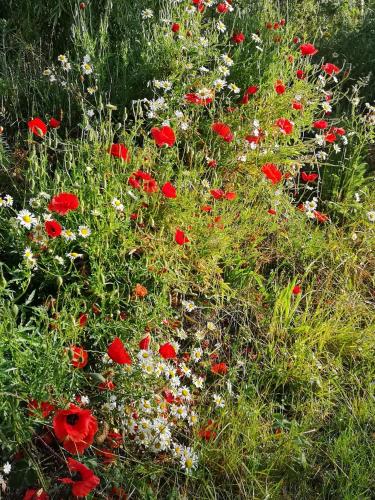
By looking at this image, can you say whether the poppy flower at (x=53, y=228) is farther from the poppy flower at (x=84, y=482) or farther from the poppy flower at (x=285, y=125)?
the poppy flower at (x=285, y=125)

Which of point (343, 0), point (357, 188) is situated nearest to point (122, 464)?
point (357, 188)

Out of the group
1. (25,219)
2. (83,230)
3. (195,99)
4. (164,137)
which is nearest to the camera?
(25,219)

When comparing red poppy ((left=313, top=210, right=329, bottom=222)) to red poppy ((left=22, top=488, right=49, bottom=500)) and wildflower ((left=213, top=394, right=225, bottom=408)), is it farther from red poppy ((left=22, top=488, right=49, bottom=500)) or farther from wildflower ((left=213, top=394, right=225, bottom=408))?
red poppy ((left=22, top=488, right=49, bottom=500))

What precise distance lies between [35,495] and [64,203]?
3.03 ft

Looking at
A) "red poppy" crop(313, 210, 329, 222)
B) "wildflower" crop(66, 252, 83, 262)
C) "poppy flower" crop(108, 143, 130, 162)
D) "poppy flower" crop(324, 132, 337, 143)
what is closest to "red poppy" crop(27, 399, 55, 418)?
"wildflower" crop(66, 252, 83, 262)

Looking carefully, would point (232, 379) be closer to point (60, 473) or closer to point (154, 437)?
point (154, 437)

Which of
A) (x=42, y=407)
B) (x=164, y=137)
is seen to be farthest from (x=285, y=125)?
(x=42, y=407)

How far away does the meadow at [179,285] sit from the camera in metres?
1.94

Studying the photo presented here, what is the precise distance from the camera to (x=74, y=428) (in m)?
1.63

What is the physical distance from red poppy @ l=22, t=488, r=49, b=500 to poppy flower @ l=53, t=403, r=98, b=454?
164 mm

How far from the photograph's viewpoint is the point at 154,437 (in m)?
2.01

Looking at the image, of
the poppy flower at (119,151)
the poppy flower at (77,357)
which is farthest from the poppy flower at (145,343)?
the poppy flower at (119,151)

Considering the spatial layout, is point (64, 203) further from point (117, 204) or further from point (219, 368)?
point (219, 368)

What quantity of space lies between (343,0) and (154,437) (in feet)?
13.5
